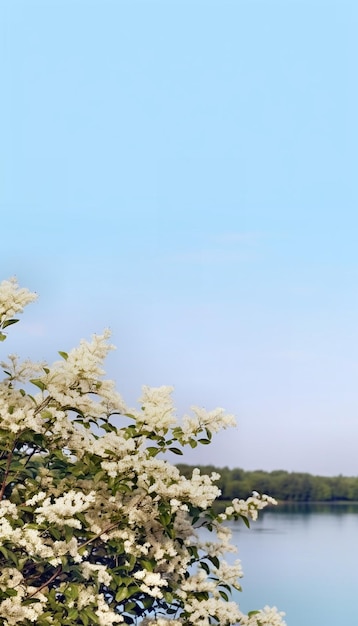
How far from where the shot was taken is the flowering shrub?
578cm

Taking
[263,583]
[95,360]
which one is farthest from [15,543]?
[263,583]

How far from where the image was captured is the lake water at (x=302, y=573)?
1981 centimetres

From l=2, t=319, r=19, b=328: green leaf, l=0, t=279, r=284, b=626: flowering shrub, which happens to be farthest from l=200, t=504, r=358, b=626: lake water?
l=2, t=319, r=19, b=328: green leaf

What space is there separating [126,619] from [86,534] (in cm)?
93

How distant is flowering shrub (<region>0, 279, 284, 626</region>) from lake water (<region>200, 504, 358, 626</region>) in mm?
766

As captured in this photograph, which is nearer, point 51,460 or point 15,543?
point 15,543

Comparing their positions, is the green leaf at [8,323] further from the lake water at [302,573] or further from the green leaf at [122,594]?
the lake water at [302,573]

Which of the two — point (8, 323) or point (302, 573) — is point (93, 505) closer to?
point (8, 323)

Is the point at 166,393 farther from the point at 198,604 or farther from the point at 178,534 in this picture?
the point at 198,604

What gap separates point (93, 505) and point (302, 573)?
2297 centimetres

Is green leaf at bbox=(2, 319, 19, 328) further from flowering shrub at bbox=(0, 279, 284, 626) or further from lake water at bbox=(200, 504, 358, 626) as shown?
lake water at bbox=(200, 504, 358, 626)

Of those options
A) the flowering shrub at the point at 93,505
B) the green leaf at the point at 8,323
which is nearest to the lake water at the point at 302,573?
the flowering shrub at the point at 93,505

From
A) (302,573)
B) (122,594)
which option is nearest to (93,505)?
(122,594)

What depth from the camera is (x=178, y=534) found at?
643 centimetres
